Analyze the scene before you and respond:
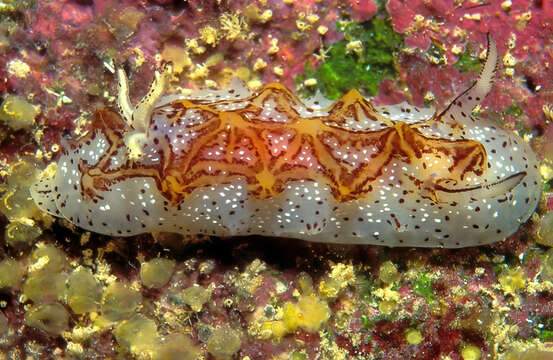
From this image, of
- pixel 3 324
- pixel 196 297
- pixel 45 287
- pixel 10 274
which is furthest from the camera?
pixel 3 324

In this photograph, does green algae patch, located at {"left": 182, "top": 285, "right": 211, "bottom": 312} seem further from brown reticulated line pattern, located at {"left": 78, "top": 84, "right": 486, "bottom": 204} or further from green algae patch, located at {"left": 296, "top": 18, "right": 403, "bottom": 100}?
green algae patch, located at {"left": 296, "top": 18, "right": 403, "bottom": 100}

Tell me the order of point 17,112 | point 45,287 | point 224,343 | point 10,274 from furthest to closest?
point 10,274, point 45,287, point 17,112, point 224,343

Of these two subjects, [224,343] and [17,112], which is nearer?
[224,343]

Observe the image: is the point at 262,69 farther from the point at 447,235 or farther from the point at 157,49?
the point at 447,235

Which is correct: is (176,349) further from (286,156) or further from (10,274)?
(286,156)

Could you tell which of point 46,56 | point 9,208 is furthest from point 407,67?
point 9,208

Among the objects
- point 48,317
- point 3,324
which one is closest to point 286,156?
point 48,317

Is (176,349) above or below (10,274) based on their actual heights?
below

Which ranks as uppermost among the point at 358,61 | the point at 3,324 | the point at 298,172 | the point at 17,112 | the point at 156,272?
the point at 358,61
